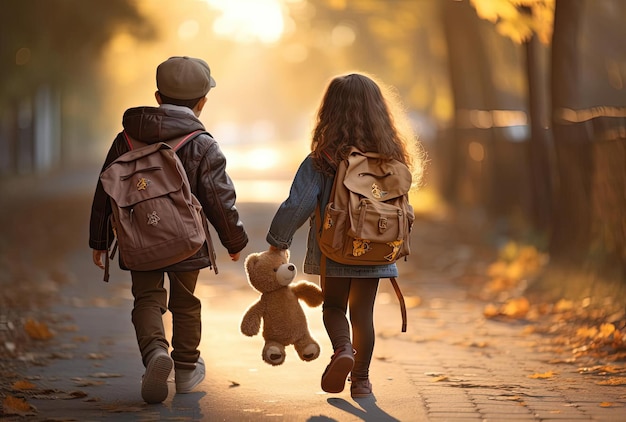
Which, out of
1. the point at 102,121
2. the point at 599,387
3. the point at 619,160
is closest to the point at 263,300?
the point at 599,387

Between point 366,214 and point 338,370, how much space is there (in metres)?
0.74

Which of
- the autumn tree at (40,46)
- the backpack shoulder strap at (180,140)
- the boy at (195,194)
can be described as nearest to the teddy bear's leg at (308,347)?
the boy at (195,194)

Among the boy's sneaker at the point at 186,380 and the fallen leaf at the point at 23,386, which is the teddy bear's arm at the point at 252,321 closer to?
the boy's sneaker at the point at 186,380

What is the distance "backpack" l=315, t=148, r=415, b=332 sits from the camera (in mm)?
5102

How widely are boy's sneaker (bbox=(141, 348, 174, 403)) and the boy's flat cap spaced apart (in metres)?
1.30

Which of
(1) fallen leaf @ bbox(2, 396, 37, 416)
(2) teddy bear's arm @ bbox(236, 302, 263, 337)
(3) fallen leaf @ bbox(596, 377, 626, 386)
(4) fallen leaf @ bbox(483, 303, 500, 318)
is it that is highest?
(2) teddy bear's arm @ bbox(236, 302, 263, 337)

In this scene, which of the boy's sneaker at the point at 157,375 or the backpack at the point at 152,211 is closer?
the boy's sneaker at the point at 157,375

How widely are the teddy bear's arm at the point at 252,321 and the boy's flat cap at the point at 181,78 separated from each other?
1.11 meters

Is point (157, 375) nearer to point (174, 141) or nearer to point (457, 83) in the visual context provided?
point (174, 141)

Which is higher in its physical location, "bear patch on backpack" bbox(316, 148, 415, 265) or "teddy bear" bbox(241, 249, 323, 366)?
"bear patch on backpack" bbox(316, 148, 415, 265)

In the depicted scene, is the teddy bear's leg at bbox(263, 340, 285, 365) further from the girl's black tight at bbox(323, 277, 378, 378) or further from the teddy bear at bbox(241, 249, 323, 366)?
the girl's black tight at bbox(323, 277, 378, 378)

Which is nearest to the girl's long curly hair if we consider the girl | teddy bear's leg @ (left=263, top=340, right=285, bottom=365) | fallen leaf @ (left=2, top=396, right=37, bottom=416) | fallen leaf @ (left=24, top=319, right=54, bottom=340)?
the girl

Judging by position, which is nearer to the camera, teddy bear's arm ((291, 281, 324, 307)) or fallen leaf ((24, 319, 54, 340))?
teddy bear's arm ((291, 281, 324, 307))

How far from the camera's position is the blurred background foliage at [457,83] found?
9.97 metres
